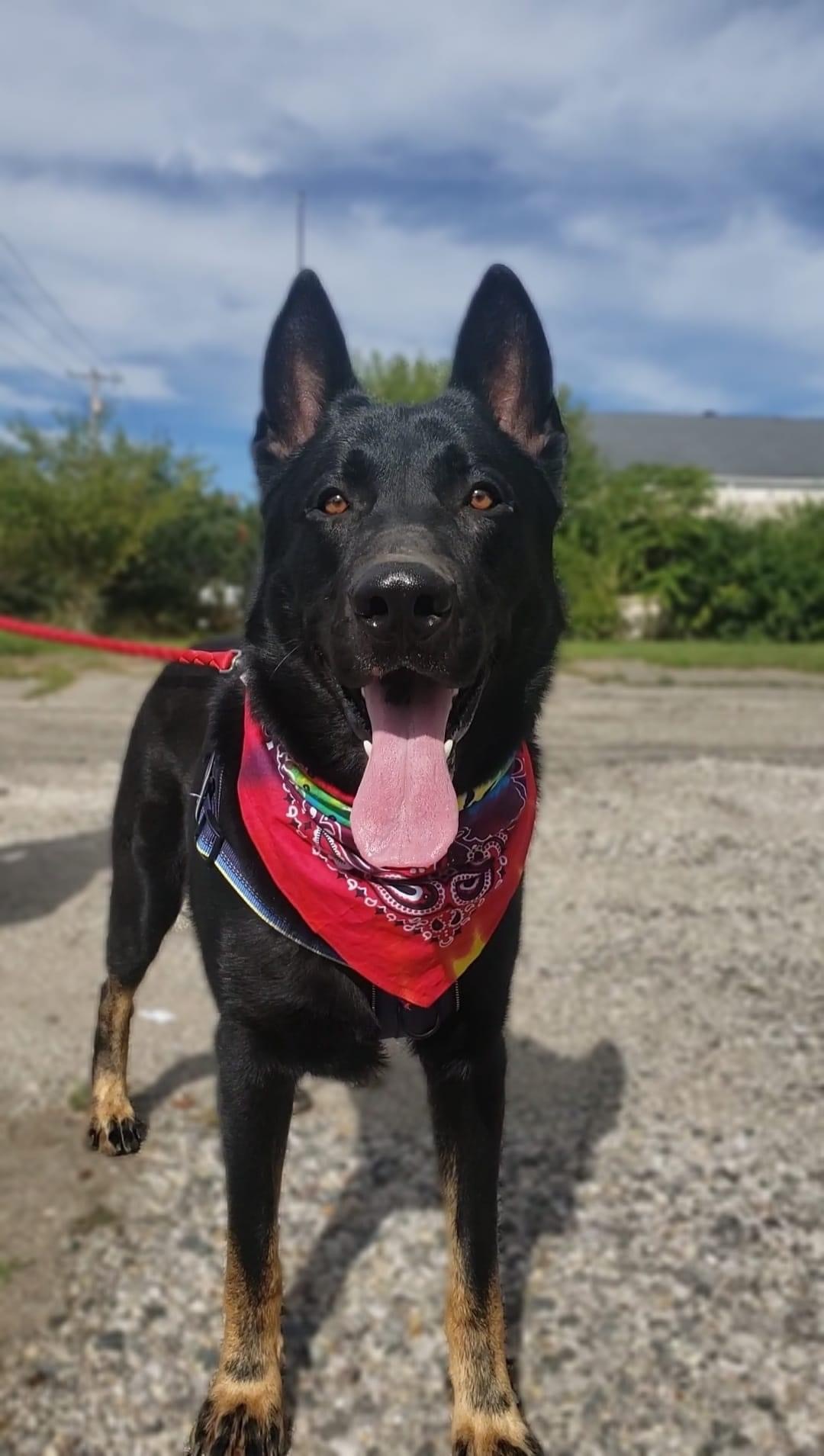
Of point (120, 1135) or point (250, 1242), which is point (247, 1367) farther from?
point (120, 1135)

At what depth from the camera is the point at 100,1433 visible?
126 inches

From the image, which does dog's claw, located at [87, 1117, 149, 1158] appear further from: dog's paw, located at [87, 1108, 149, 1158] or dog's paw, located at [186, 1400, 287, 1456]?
dog's paw, located at [186, 1400, 287, 1456]

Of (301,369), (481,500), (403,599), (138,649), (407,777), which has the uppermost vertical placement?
(301,369)

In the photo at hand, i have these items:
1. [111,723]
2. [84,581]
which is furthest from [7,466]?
[111,723]

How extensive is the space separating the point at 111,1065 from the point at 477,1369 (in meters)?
1.28

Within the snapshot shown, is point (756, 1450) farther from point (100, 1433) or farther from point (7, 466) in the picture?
point (7, 466)

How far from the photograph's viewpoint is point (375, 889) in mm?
2393

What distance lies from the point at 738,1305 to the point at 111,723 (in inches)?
440

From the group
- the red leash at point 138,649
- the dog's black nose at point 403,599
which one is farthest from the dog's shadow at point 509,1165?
the dog's black nose at point 403,599

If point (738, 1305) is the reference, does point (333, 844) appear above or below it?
above

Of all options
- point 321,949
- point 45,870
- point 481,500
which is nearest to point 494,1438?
point 321,949

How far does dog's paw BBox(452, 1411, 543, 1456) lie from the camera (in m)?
2.47

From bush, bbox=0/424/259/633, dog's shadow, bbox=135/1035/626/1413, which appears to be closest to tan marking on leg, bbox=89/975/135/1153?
dog's shadow, bbox=135/1035/626/1413

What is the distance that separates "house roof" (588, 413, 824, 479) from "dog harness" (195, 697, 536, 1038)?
45632 mm
